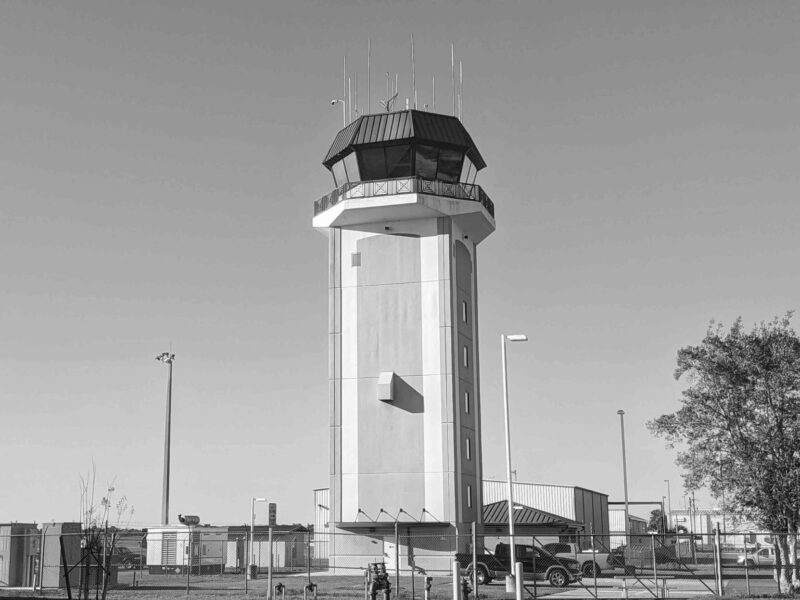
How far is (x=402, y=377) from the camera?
178 ft

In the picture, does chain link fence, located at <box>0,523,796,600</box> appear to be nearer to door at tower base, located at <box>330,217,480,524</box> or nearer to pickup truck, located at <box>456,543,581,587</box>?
pickup truck, located at <box>456,543,581,587</box>

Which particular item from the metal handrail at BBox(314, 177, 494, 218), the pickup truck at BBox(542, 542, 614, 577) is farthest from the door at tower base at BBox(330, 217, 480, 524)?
the pickup truck at BBox(542, 542, 614, 577)

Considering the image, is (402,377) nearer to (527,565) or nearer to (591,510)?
(527,565)

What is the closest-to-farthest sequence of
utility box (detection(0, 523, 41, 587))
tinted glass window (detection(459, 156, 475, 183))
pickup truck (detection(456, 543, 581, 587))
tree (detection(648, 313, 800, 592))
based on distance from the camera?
tree (detection(648, 313, 800, 592)) < utility box (detection(0, 523, 41, 587)) < pickup truck (detection(456, 543, 581, 587)) < tinted glass window (detection(459, 156, 475, 183))

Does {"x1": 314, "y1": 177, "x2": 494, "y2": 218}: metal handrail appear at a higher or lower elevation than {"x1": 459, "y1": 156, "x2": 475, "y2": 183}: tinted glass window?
lower

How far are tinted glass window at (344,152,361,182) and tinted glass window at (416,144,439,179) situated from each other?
3596 mm

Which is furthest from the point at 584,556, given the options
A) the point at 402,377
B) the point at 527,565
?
the point at 402,377

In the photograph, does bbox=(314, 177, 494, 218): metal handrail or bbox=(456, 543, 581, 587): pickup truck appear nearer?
bbox=(456, 543, 581, 587): pickup truck

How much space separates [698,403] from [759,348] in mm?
2972

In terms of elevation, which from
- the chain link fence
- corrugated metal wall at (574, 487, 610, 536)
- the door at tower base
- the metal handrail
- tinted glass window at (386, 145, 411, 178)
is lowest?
the chain link fence

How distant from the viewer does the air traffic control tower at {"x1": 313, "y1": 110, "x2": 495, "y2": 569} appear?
53344 millimetres

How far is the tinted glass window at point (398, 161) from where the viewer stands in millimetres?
55156

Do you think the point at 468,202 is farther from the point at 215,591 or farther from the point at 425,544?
the point at 215,591

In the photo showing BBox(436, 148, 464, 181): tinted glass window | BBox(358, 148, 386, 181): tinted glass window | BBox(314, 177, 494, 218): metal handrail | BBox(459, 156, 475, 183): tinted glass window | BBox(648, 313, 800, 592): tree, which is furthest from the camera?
BBox(459, 156, 475, 183): tinted glass window
